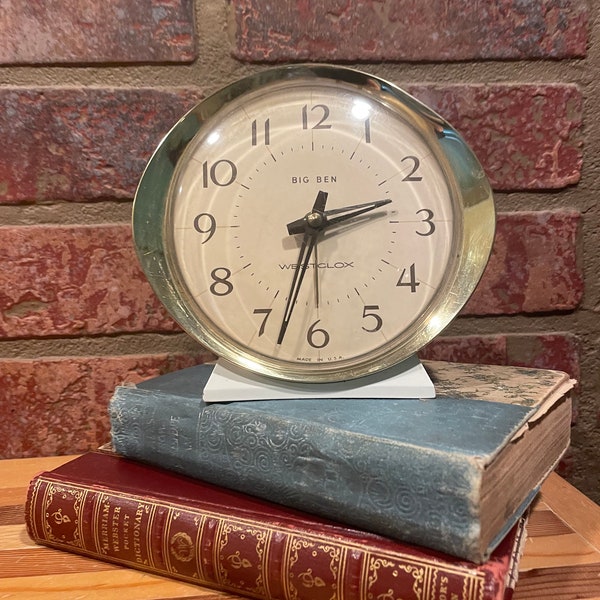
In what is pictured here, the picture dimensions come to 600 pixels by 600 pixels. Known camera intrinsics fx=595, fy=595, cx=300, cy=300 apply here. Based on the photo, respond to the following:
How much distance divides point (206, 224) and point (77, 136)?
10.6 inches

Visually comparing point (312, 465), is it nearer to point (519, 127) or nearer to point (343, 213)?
point (343, 213)

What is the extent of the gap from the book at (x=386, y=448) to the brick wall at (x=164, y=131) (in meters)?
0.17

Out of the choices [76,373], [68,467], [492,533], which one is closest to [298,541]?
[492,533]

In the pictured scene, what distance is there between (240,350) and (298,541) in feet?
0.58

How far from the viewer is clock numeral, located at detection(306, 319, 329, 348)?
0.54 metres

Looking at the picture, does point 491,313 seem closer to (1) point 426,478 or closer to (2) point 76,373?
(1) point 426,478

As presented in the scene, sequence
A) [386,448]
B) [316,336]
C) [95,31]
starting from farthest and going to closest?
1. [95,31]
2. [316,336]
3. [386,448]

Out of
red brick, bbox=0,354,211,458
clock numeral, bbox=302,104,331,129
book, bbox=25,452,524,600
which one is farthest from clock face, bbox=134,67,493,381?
red brick, bbox=0,354,211,458

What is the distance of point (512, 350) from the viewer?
2.49ft

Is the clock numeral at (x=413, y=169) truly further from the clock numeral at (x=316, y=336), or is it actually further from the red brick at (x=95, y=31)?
the red brick at (x=95, y=31)

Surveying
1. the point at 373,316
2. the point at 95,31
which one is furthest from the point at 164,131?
the point at 373,316

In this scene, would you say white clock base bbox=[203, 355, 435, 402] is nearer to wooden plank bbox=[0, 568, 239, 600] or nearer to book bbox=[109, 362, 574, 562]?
book bbox=[109, 362, 574, 562]

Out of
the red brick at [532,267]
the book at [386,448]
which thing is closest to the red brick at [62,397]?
the book at [386,448]

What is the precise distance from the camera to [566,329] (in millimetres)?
759
